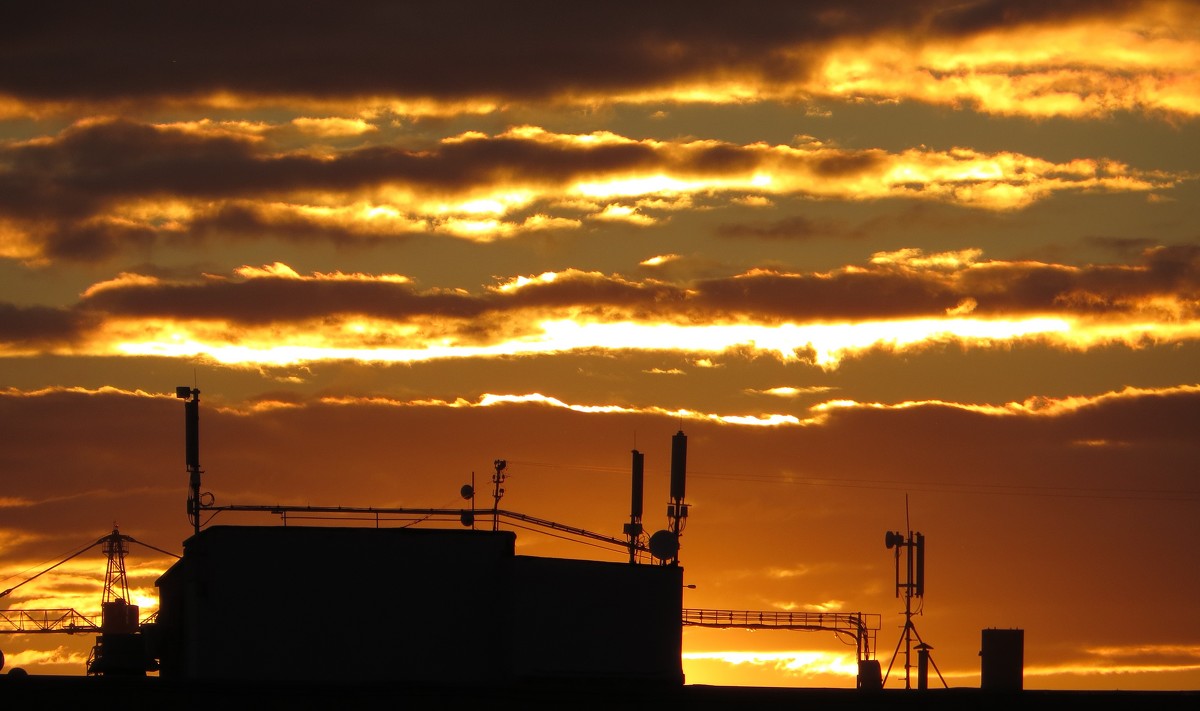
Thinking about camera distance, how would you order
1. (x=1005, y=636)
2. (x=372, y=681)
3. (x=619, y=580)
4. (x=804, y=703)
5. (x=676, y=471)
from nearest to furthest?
1. (x=804, y=703)
2. (x=1005, y=636)
3. (x=372, y=681)
4. (x=619, y=580)
5. (x=676, y=471)

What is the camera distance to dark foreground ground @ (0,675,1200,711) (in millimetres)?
64938

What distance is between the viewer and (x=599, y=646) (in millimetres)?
91062

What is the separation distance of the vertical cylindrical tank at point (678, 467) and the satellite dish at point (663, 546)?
3.61m

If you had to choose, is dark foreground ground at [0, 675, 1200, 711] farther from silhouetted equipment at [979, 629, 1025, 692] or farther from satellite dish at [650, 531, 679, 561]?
satellite dish at [650, 531, 679, 561]

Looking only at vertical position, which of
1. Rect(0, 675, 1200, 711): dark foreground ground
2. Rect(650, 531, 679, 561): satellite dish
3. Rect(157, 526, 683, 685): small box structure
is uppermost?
Rect(650, 531, 679, 561): satellite dish

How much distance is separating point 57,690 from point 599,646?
31416mm

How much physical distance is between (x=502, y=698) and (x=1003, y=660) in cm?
2235

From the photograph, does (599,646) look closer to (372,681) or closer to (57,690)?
(372,681)

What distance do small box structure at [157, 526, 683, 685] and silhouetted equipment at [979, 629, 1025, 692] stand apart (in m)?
18.1

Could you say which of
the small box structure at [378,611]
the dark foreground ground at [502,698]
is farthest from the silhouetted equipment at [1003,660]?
the small box structure at [378,611]

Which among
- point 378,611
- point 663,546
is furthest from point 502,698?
point 663,546

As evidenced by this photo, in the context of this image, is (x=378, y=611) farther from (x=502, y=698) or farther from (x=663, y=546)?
(x=502, y=698)

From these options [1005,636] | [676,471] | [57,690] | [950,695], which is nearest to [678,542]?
[676,471]

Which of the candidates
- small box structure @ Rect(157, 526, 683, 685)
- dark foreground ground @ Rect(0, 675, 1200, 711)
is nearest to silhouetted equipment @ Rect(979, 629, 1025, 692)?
dark foreground ground @ Rect(0, 675, 1200, 711)
